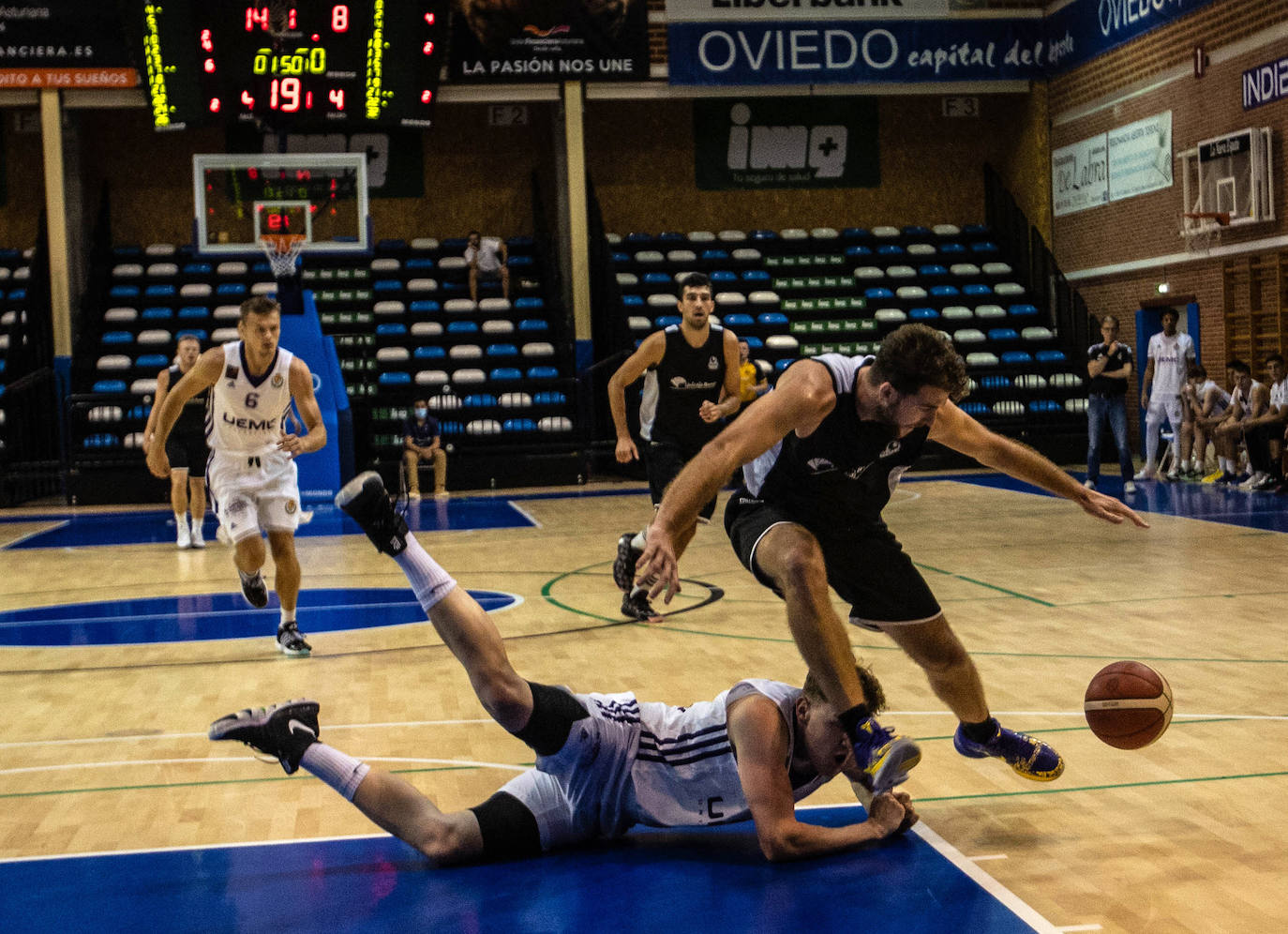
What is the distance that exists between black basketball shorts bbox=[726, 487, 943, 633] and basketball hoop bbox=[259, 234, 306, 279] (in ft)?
40.3

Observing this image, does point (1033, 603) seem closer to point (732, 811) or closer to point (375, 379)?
point (732, 811)

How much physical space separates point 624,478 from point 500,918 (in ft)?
50.7

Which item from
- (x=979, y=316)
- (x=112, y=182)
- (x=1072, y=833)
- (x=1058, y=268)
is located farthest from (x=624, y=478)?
Answer: (x=1072, y=833)

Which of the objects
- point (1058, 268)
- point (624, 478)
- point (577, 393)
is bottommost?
point (624, 478)

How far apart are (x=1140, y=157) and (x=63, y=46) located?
14.2 m

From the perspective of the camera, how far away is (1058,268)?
20.7 m

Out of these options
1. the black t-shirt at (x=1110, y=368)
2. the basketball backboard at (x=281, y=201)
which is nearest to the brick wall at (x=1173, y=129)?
the black t-shirt at (x=1110, y=368)

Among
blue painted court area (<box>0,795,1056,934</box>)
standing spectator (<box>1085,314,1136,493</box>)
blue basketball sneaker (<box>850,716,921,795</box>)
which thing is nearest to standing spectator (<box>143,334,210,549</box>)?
standing spectator (<box>1085,314,1136,493</box>)

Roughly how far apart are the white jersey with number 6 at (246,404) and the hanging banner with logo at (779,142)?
1631 cm

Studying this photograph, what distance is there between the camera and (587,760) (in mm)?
3562

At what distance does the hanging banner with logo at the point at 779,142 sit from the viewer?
22391 mm

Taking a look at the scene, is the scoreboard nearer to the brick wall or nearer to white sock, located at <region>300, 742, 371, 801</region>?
the brick wall

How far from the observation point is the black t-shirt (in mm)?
13539

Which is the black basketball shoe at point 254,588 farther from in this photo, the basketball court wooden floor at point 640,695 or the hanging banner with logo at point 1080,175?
the hanging banner with logo at point 1080,175
